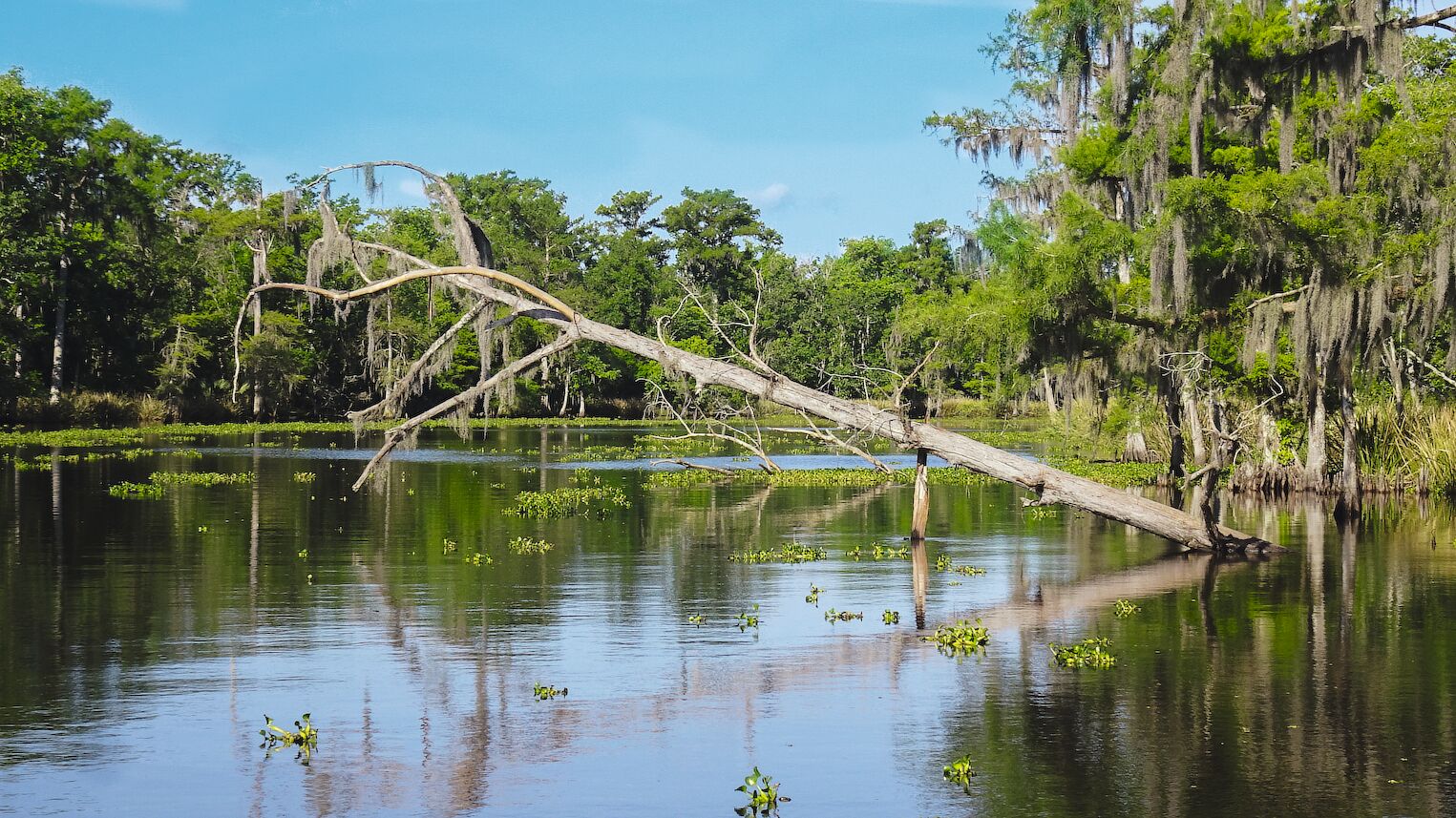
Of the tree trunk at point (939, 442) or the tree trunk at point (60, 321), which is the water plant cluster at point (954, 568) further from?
the tree trunk at point (60, 321)

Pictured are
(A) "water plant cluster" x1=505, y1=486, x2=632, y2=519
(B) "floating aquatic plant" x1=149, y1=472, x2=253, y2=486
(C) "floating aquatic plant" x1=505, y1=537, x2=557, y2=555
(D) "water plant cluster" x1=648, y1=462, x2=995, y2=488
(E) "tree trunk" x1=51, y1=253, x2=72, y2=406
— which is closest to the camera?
(C) "floating aquatic plant" x1=505, y1=537, x2=557, y2=555

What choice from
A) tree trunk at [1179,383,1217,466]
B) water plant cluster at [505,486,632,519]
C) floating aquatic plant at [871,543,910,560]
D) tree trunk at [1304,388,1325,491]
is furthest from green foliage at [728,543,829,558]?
tree trunk at [1179,383,1217,466]

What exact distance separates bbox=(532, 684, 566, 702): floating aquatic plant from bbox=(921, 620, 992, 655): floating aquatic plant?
3.88 m

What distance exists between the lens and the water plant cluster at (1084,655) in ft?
41.5

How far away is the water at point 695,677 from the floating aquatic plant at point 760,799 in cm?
18

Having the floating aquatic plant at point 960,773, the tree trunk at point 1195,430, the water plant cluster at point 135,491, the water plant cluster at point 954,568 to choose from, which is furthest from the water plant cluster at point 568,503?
the floating aquatic plant at point 960,773

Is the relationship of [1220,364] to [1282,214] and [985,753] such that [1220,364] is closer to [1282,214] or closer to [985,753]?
[1282,214]

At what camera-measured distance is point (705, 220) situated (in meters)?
114

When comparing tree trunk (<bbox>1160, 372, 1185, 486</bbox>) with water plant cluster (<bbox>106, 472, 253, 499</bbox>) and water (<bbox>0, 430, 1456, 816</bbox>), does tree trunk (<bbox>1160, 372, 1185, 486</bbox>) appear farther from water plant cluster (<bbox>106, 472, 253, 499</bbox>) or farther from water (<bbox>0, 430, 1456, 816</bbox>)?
water plant cluster (<bbox>106, 472, 253, 499</bbox>)

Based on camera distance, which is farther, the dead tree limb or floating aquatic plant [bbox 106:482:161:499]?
floating aquatic plant [bbox 106:482:161:499]

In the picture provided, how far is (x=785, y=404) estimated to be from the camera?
21031 mm

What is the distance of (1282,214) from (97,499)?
75.7 feet

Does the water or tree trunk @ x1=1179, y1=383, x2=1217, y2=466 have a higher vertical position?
tree trunk @ x1=1179, y1=383, x2=1217, y2=466

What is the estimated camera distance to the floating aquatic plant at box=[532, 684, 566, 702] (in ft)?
37.1
